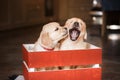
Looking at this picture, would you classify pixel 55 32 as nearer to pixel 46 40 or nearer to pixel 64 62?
pixel 46 40

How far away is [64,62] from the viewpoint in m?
1.87

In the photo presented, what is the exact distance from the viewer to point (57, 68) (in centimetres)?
190

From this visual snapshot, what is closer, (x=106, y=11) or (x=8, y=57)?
(x=8, y=57)

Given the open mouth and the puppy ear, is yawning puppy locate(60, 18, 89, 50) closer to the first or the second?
the open mouth

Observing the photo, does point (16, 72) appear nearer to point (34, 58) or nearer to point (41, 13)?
point (34, 58)

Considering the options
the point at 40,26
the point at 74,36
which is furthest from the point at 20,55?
the point at 40,26

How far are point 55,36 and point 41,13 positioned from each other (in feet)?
24.1

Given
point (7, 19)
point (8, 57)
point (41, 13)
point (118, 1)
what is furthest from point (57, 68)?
point (41, 13)

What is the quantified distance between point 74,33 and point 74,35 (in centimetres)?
2

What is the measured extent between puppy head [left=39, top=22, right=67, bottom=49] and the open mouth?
51 mm

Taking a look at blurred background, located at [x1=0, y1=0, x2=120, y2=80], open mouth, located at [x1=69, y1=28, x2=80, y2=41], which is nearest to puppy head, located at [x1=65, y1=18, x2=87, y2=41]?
open mouth, located at [x1=69, y1=28, x2=80, y2=41]

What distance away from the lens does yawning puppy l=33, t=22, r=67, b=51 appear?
184 centimetres

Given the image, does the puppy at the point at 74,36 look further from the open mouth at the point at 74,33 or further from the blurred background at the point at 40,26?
the blurred background at the point at 40,26

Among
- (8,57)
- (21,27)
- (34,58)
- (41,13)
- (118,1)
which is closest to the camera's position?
(34,58)
